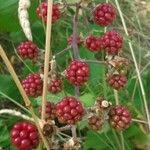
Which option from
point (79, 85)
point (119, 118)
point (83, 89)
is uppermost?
point (79, 85)

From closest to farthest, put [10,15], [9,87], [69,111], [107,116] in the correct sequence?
[69,111] < [107,116] < [9,87] < [10,15]

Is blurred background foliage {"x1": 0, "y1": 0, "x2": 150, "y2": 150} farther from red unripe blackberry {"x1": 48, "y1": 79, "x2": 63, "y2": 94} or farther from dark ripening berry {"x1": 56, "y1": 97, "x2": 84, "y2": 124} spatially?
dark ripening berry {"x1": 56, "y1": 97, "x2": 84, "y2": 124}

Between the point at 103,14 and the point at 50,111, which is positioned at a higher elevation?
the point at 103,14

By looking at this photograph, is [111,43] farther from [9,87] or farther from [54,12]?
[9,87]

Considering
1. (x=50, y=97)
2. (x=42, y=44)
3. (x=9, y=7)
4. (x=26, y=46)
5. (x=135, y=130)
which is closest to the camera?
(x=26, y=46)

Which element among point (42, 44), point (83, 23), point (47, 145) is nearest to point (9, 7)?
point (42, 44)

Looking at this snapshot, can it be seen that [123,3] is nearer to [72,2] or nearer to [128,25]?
[128,25]

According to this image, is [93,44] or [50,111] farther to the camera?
[93,44]

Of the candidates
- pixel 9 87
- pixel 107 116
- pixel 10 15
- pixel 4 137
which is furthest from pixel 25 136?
pixel 10 15

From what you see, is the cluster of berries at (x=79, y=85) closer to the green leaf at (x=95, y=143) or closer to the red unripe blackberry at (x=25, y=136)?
the red unripe blackberry at (x=25, y=136)
